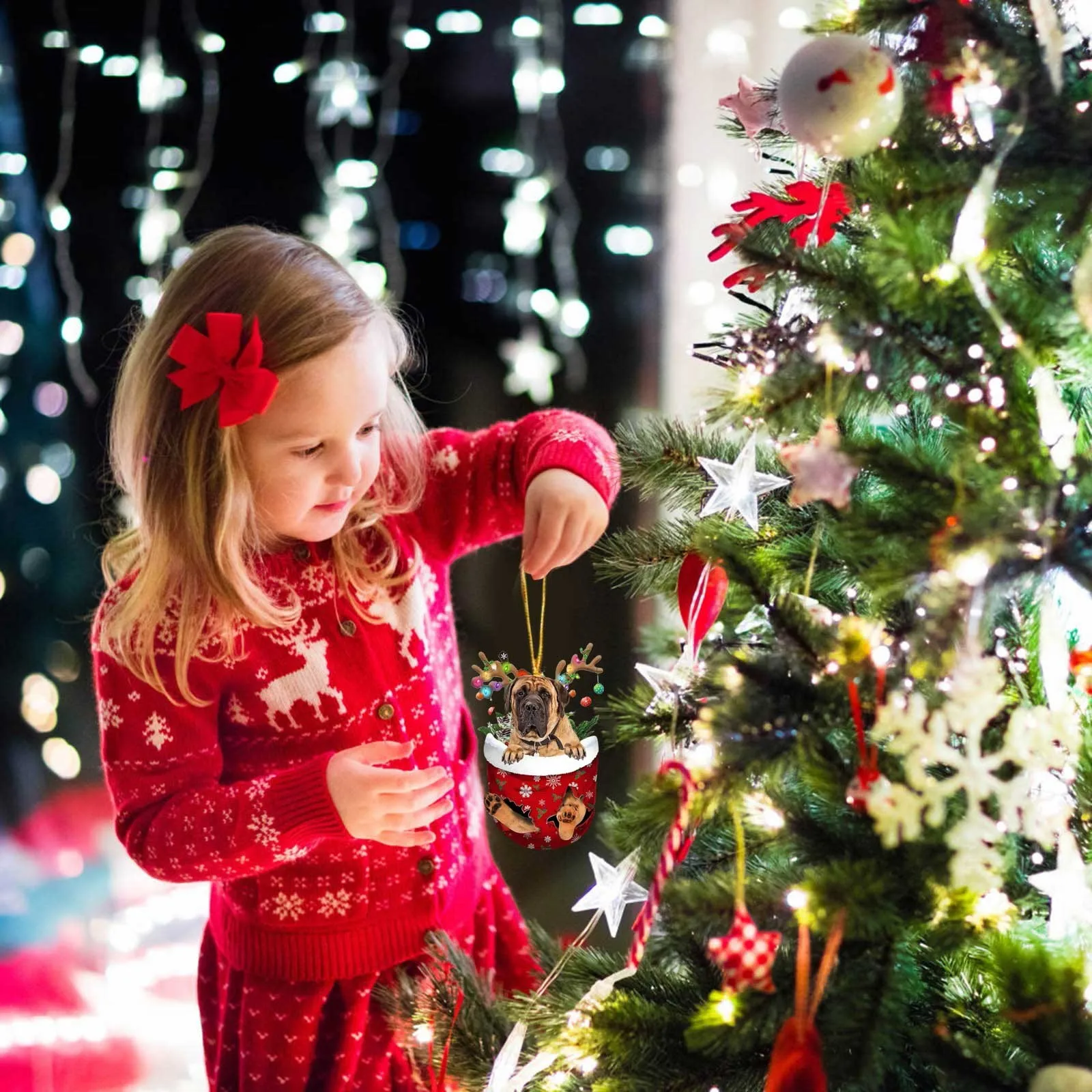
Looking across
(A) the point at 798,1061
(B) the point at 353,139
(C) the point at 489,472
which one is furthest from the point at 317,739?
(B) the point at 353,139

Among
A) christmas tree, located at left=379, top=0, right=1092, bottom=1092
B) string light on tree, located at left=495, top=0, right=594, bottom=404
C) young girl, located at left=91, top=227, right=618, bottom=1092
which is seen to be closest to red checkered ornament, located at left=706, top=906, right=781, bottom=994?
christmas tree, located at left=379, top=0, right=1092, bottom=1092

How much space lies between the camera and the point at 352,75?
1350 millimetres

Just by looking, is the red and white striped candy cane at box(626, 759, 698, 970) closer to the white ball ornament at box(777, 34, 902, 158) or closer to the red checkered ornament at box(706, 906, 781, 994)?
the red checkered ornament at box(706, 906, 781, 994)

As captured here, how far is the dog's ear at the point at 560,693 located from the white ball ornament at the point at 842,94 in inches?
21.7

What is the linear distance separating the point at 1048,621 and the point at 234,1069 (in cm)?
89

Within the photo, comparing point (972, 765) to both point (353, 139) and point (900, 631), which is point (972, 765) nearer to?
point (900, 631)

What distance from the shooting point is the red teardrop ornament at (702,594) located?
0.80 m

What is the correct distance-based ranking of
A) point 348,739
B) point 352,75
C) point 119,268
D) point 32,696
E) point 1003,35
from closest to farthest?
1. point 1003,35
2. point 348,739
3. point 352,75
4. point 119,268
5. point 32,696

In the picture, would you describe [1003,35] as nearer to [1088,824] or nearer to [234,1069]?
[1088,824]

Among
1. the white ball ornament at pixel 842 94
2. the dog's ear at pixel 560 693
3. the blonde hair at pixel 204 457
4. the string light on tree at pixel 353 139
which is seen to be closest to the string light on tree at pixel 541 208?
the string light on tree at pixel 353 139

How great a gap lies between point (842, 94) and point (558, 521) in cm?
45

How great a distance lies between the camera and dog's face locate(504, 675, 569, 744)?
1045mm

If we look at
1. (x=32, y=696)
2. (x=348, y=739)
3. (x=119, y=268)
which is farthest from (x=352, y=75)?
(x=32, y=696)

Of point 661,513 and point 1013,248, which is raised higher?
point 1013,248
